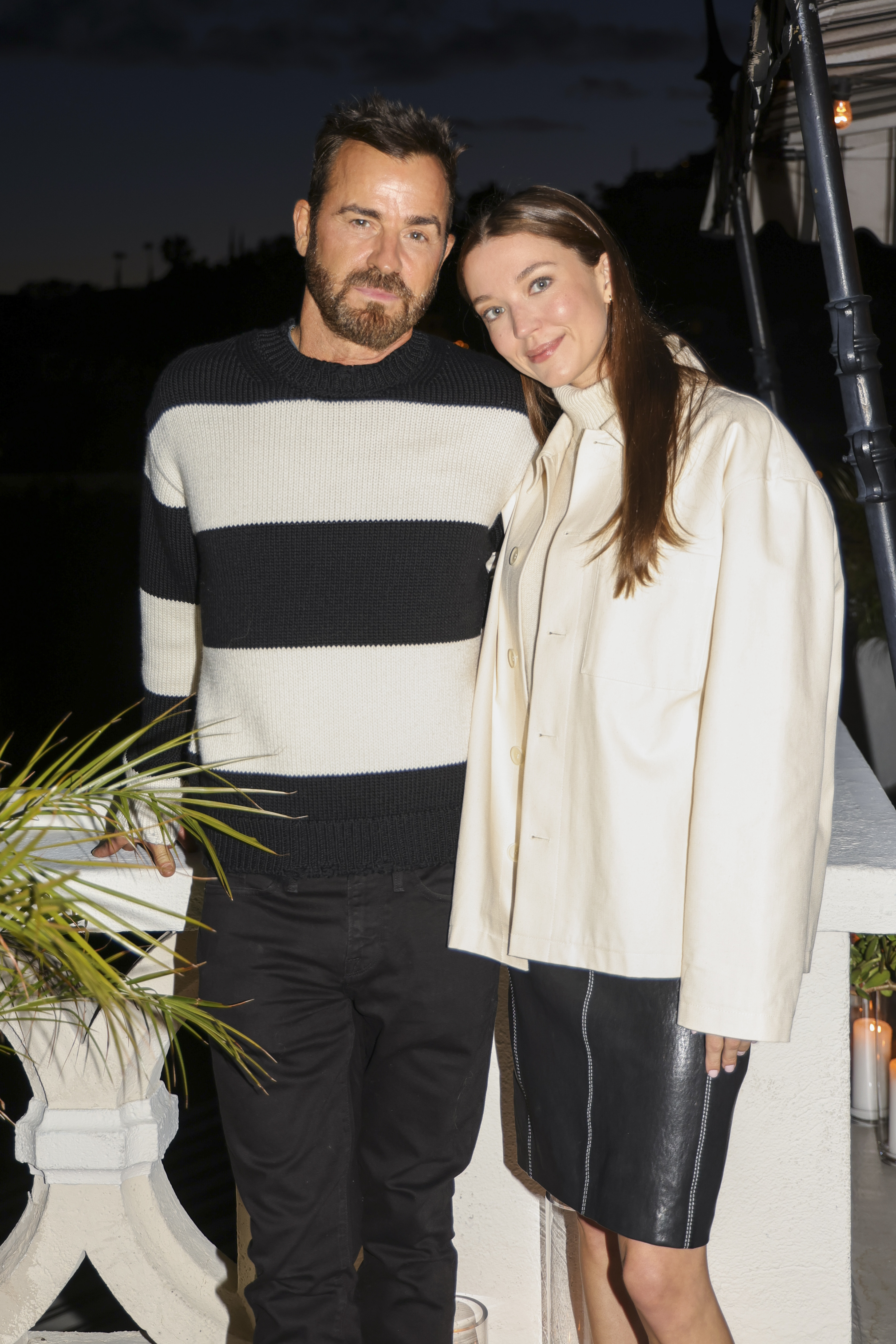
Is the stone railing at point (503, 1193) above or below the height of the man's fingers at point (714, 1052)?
below

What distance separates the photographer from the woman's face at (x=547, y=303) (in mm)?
1425

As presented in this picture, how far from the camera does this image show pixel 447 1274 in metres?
1.40

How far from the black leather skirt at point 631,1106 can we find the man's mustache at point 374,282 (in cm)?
85

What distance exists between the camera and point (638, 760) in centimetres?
127

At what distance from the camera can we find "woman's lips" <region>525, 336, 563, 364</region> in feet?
4.68

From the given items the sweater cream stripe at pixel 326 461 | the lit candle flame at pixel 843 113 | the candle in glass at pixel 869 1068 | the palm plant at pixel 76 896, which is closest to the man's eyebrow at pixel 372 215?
the sweater cream stripe at pixel 326 461

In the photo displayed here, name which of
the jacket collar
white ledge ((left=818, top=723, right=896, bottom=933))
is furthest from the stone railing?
the jacket collar

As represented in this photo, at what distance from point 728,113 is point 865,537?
1768mm

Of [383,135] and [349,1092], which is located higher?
[383,135]

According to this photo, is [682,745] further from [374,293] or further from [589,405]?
[374,293]

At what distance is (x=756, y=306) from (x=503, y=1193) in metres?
3.90

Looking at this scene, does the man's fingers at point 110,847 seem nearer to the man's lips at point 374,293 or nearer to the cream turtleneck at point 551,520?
the cream turtleneck at point 551,520

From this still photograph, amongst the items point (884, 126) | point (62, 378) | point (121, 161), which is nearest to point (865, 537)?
point (884, 126)

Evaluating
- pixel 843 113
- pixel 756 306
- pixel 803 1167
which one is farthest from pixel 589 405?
pixel 756 306
